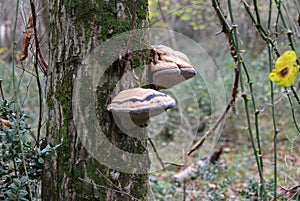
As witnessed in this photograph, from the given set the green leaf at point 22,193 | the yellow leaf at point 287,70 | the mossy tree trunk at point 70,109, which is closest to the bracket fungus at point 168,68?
the mossy tree trunk at point 70,109

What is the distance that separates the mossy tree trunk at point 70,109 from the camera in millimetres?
1436

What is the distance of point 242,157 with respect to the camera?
605cm

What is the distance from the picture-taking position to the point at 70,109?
146cm

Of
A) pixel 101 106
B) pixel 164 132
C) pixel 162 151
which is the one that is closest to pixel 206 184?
pixel 162 151

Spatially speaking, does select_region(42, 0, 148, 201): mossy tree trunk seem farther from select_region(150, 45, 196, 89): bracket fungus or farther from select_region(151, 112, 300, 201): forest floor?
select_region(151, 112, 300, 201): forest floor

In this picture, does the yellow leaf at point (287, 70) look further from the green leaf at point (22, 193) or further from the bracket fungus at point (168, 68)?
the green leaf at point (22, 193)

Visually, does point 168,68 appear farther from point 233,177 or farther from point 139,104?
point 233,177

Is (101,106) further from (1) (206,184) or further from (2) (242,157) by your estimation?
(2) (242,157)

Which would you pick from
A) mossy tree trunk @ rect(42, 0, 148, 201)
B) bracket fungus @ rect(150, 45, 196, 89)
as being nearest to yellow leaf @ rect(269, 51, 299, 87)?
bracket fungus @ rect(150, 45, 196, 89)

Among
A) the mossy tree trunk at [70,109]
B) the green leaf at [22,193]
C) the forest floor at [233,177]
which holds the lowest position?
the forest floor at [233,177]

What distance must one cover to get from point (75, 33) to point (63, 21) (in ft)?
0.29

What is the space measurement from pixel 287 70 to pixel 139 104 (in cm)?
50

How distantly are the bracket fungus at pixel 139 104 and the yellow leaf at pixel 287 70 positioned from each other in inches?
15.9

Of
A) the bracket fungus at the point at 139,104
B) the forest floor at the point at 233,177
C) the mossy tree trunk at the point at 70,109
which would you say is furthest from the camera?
the forest floor at the point at 233,177
